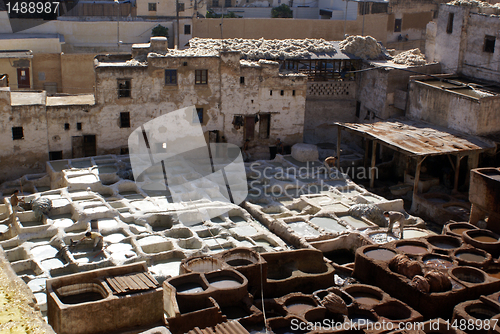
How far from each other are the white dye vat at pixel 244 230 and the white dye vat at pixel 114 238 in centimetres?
437

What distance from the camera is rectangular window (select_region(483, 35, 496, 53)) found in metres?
30.2

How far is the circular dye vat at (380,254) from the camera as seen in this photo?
19.2 meters

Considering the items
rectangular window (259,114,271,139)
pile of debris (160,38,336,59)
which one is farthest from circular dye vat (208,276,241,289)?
pile of debris (160,38,336,59)

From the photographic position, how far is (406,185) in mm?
29109

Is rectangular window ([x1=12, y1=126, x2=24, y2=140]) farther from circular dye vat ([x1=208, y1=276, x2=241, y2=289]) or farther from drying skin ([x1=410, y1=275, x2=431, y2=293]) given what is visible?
drying skin ([x1=410, y1=275, x2=431, y2=293])

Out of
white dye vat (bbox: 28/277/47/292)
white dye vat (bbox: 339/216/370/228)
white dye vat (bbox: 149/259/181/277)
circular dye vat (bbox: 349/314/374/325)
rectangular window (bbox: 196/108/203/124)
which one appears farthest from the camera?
rectangular window (bbox: 196/108/203/124)

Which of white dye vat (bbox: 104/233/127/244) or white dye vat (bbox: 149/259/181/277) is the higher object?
white dye vat (bbox: 104/233/127/244)

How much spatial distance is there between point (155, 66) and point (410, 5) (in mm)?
26834

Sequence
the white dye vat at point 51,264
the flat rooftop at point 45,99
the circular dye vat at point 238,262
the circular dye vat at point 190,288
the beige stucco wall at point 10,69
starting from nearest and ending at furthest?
the circular dye vat at point 190,288, the circular dye vat at point 238,262, the white dye vat at point 51,264, the flat rooftop at point 45,99, the beige stucco wall at point 10,69

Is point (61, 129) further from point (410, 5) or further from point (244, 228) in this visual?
point (410, 5)

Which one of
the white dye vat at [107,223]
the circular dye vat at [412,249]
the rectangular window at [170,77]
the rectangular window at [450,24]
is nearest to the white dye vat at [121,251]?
the white dye vat at [107,223]

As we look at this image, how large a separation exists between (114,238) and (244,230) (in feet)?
17.0

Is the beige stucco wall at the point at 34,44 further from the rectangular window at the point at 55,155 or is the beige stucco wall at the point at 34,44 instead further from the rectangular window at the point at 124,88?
the rectangular window at the point at 55,155

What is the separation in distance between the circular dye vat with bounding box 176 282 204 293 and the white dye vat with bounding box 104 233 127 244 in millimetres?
6737
